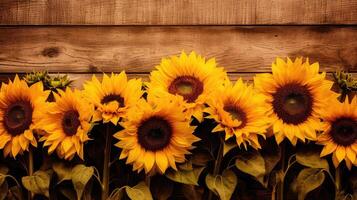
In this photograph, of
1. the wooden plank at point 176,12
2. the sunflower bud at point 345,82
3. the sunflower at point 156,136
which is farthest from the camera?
the wooden plank at point 176,12

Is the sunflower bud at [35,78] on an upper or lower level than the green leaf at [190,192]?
upper

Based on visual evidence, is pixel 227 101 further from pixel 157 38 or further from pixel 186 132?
pixel 157 38

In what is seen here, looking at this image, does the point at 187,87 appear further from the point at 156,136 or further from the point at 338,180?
the point at 338,180

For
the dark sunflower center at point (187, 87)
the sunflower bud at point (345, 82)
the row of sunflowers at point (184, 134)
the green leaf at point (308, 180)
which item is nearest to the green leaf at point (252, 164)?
the row of sunflowers at point (184, 134)

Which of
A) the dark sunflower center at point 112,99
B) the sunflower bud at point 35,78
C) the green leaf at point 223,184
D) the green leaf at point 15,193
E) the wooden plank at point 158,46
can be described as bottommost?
the green leaf at point 15,193

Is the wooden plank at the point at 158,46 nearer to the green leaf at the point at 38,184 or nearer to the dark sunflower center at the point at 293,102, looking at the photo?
the dark sunflower center at the point at 293,102

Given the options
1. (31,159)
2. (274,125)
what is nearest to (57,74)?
(31,159)

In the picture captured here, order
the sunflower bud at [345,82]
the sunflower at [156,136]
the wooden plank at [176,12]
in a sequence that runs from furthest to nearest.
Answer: the wooden plank at [176,12], the sunflower bud at [345,82], the sunflower at [156,136]
